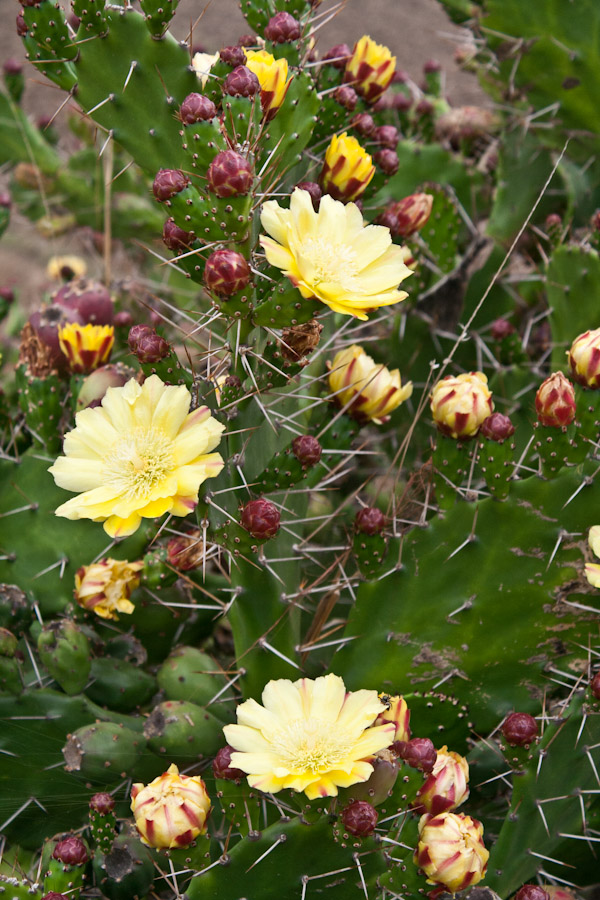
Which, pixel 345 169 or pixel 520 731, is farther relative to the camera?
pixel 345 169

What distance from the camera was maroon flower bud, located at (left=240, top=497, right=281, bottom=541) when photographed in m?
1.18

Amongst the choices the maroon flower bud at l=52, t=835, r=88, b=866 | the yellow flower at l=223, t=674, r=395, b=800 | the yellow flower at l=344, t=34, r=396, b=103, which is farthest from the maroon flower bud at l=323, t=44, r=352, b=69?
the maroon flower bud at l=52, t=835, r=88, b=866

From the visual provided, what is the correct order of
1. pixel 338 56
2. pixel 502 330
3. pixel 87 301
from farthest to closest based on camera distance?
pixel 502 330 → pixel 87 301 → pixel 338 56

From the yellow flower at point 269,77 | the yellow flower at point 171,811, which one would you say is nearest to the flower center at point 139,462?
the yellow flower at point 171,811

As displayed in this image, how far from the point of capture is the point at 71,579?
5.51 feet

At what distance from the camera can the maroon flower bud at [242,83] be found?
3.67ft

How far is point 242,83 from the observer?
1.12m

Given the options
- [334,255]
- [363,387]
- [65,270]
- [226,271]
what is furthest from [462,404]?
[65,270]

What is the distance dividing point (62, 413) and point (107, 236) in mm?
948

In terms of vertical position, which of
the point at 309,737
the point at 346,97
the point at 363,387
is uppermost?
the point at 346,97

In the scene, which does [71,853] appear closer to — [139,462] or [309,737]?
[309,737]

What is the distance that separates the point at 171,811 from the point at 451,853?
0.35 m

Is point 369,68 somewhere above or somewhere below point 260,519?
above

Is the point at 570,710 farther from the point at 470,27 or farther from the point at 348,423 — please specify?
the point at 470,27
